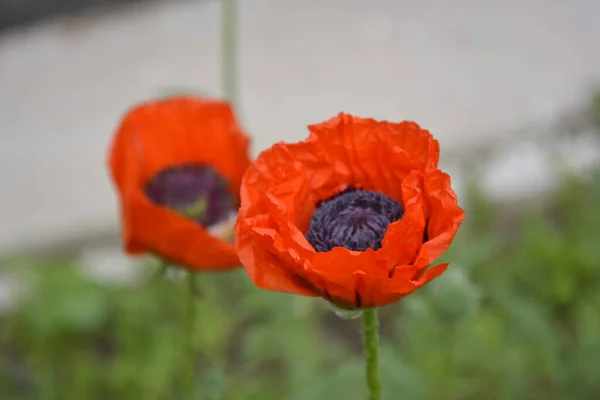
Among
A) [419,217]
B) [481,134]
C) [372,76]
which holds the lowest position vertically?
[419,217]

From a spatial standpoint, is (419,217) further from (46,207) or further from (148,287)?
(46,207)

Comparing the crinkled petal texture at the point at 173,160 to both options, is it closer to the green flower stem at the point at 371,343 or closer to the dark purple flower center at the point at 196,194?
the dark purple flower center at the point at 196,194

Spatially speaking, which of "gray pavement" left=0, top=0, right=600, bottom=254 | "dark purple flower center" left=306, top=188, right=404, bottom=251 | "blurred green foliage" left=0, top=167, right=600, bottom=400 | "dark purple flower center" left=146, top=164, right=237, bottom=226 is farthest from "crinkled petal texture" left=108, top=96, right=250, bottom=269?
"gray pavement" left=0, top=0, right=600, bottom=254

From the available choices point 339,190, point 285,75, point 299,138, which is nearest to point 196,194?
point 339,190

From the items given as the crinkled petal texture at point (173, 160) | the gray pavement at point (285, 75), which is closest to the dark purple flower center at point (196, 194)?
the crinkled petal texture at point (173, 160)

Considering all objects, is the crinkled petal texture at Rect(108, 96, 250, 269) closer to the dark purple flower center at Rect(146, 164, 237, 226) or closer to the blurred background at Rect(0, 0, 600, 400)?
the dark purple flower center at Rect(146, 164, 237, 226)

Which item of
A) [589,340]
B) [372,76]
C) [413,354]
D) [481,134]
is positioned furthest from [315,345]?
[372,76]
